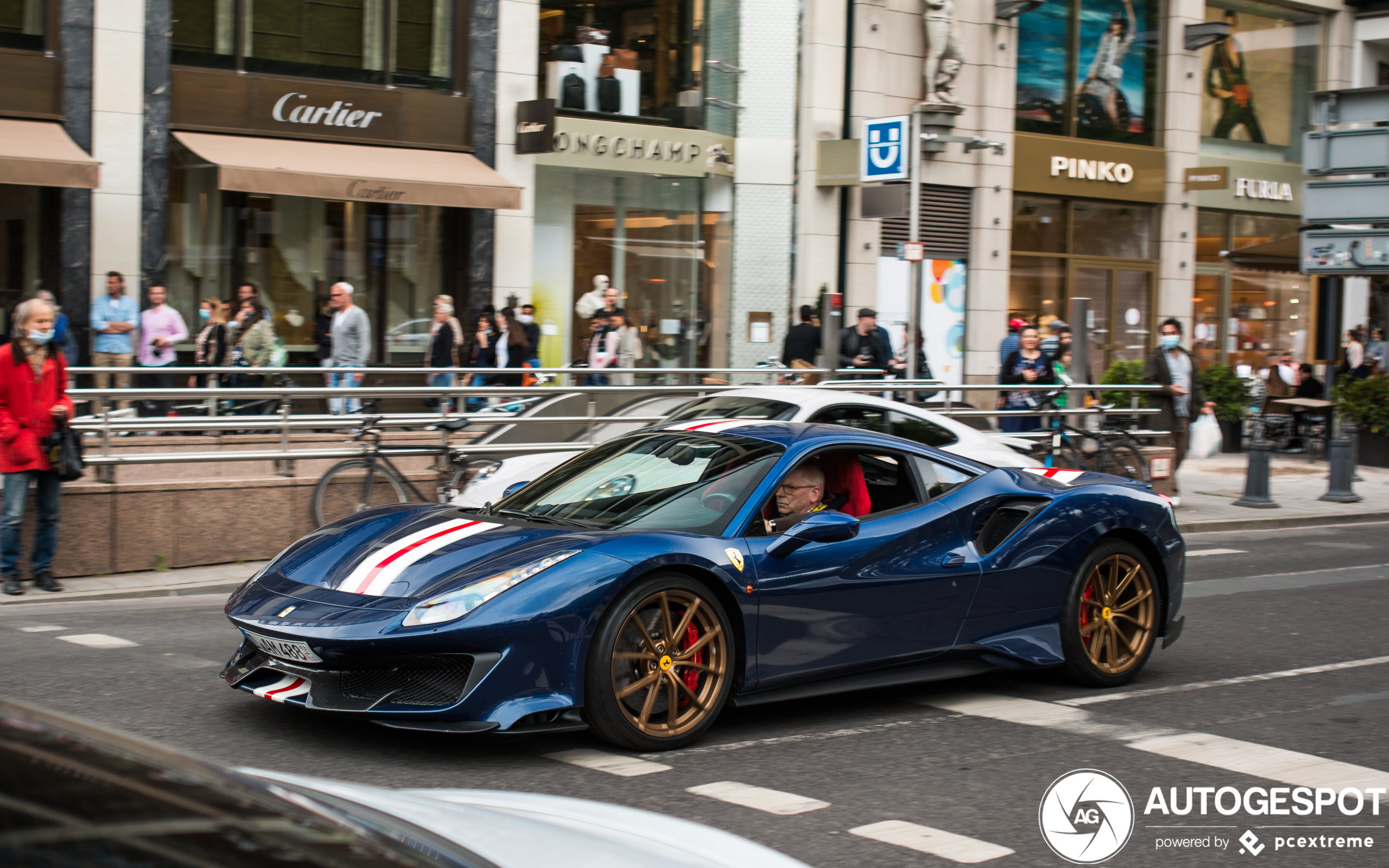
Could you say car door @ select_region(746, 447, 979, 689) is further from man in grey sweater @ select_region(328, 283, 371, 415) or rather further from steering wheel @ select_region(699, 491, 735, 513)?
man in grey sweater @ select_region(328, 283, 371, 415)

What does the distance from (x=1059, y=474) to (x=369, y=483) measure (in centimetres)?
615

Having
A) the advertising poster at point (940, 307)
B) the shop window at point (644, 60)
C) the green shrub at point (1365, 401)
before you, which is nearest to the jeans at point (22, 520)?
the shop window at point (644, 60)

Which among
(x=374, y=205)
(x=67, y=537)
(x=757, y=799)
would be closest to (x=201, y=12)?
(x=374, y=205)

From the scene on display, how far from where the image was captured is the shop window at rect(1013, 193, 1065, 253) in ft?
88.6

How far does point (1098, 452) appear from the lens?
1541 centimetres

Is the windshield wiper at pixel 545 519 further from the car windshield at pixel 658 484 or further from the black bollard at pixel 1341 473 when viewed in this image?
the black bollard at pixel 1341 473

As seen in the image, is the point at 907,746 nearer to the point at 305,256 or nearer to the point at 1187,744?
the point at 1187,744

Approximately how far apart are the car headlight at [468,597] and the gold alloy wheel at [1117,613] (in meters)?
3.09

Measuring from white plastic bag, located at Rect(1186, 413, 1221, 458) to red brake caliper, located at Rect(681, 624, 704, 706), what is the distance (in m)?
12.1

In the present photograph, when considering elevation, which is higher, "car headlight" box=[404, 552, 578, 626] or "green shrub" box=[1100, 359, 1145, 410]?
"green shrub" box=[1100, 359, 1145, 410]

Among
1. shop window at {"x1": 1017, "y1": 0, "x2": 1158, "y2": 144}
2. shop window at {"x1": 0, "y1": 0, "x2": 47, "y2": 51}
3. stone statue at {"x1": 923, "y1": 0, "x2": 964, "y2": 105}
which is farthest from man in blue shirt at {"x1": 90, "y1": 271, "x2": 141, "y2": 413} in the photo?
shop window at {"x1": 1017, "y1": 0, "x2": 1158, "y2": 144}

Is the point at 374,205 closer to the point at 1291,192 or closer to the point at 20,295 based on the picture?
the point at 20,295

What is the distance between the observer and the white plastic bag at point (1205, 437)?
1653cm

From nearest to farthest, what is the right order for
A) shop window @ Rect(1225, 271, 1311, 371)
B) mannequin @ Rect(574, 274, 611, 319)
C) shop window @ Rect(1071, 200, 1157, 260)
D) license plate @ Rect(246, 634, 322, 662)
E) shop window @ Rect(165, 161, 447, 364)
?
license plate @ Rect(246, 634, 322, 662), shop window @ Rect(165, 161, 447, 364), mannequin @ Rect(574, 274, 611, 319), shop window @ Rect(1071, 200, 1157, 260), shop window @ Rect(1225, 271, 1311, 371)
